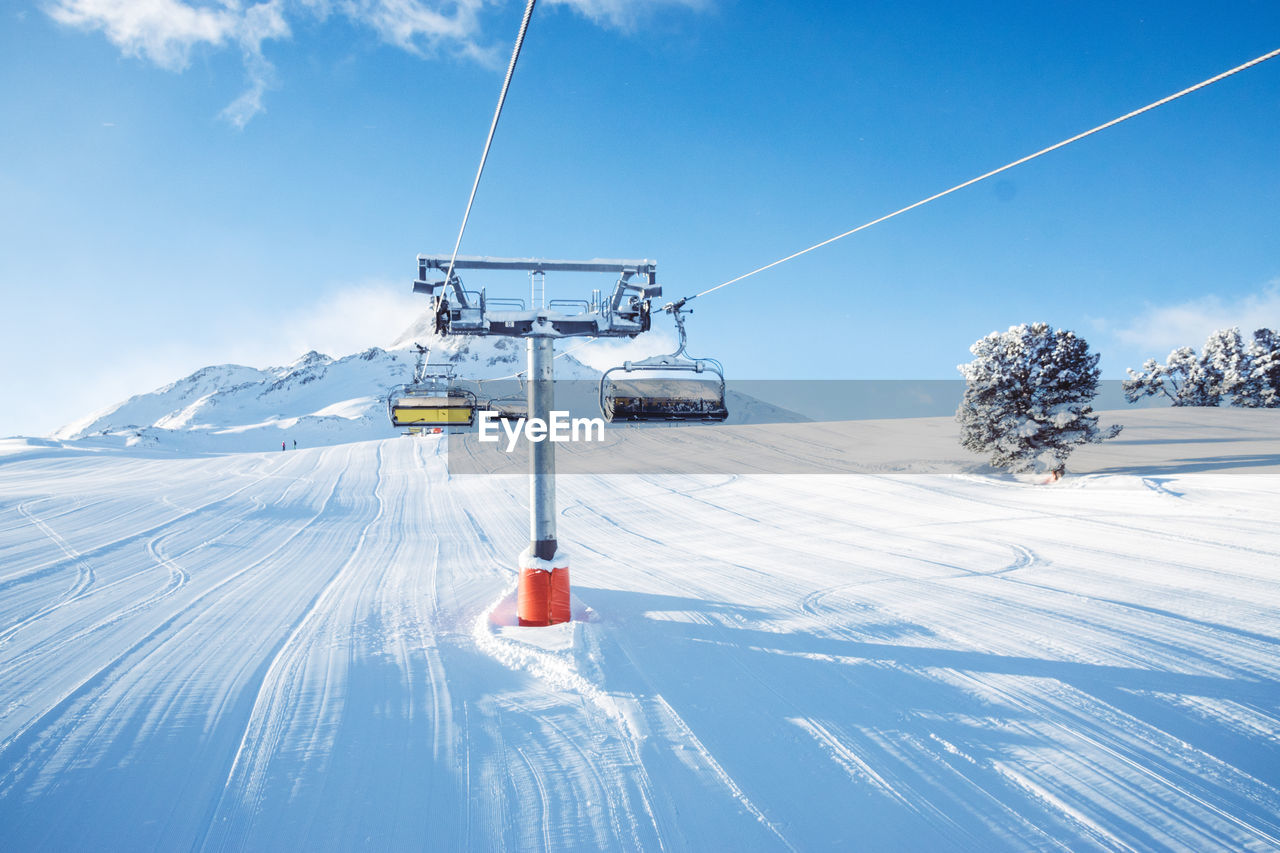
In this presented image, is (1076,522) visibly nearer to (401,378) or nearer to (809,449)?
(809,449)

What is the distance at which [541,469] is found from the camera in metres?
7.14

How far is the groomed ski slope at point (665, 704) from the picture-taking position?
3502 mm

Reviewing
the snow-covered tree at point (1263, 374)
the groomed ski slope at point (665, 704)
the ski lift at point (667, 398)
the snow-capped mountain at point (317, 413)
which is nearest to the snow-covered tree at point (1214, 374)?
the snow-covered tree at point (1263, 374)

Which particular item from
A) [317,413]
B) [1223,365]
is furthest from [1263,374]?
[317,413]

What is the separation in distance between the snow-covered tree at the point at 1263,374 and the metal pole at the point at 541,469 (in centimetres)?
6008

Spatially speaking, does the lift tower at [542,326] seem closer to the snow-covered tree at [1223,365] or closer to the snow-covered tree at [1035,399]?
the snow-covered tree at [1035,399]

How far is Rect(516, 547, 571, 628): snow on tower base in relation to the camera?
695 cm

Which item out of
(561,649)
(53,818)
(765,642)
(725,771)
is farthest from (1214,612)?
(53,818)

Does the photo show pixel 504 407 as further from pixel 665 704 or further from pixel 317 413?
pixel 317 413

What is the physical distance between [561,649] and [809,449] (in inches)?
1373

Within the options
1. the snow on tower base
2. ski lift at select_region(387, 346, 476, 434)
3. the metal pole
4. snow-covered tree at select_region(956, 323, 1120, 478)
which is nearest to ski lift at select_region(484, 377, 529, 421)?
ski lift at select_region(387, 346, 476, 434)

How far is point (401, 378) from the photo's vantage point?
177500 millimetres

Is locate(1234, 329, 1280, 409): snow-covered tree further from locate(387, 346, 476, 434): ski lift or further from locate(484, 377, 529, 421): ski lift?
locate(387, 346, 476, 434): ski lift

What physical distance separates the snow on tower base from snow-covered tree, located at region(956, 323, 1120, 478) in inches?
920
